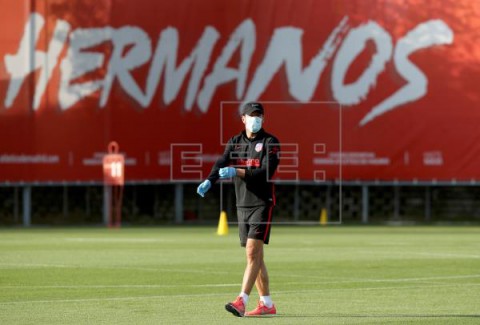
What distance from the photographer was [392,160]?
46250mm

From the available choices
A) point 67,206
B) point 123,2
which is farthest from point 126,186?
point 123,2

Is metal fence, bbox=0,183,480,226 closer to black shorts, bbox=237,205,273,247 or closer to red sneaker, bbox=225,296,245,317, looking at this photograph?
black shorts, bbox=237,205,273,247

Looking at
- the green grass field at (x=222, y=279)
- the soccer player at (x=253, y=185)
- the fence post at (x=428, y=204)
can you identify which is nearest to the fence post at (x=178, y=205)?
the fence post at (x=428, y=204)

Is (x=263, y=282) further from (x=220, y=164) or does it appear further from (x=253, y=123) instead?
(x=253, y=123)

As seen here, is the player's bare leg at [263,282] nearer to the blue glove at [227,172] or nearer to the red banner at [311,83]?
the blue glove at [227,172]

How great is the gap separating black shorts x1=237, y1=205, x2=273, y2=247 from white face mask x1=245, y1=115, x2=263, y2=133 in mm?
810

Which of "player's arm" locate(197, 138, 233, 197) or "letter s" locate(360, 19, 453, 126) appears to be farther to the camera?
"letter s" locate(360, 19, 453, 126)

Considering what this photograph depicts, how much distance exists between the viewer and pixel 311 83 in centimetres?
4641

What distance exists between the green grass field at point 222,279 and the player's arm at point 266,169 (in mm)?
1447

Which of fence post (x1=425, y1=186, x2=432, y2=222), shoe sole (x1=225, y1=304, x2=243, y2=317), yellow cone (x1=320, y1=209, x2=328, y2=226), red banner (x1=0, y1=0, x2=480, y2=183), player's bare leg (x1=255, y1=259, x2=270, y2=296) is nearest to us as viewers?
shoe sole (x1=225, y1=304, x2=243, y2=317)

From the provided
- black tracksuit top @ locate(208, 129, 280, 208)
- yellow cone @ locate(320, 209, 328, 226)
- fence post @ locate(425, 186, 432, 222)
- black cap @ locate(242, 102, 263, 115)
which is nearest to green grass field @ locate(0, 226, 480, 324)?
black tracksuit top @ locate(208, 129, 280, 208)

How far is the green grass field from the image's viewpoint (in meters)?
15.0

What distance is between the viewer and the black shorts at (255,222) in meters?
14.8

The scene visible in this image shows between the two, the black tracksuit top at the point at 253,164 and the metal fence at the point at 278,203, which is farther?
the metal fence at the point at 278,203
